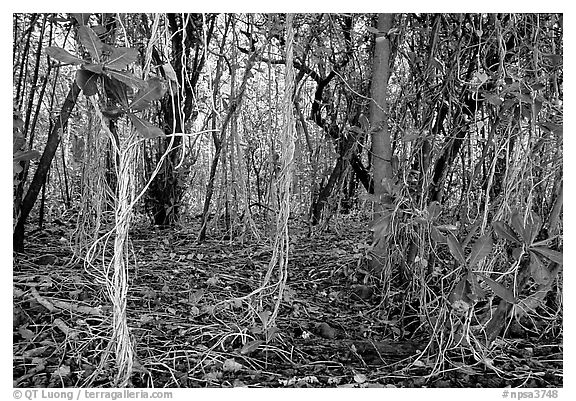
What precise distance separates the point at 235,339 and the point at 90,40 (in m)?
1.00

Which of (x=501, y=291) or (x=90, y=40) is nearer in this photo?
(x=90, y=40)

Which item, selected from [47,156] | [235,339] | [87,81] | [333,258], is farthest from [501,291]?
[47,156]

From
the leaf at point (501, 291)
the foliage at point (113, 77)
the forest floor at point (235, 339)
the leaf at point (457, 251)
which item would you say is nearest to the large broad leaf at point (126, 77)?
the foliage at point (113, 77)

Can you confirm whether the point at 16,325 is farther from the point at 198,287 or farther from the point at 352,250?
the point at 352,250

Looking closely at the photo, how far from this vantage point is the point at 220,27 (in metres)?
3.47

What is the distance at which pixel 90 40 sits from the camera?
1.15 m

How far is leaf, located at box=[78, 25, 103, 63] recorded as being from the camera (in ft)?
3.77

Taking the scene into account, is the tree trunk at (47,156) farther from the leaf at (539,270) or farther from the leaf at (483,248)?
the leaf at (539,270)

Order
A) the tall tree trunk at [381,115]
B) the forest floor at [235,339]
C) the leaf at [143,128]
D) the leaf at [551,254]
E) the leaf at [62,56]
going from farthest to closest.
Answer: the tall tree trunk at [381,115] → the forest floor at [235,339] → the leaf at [551,254] → the leaf at [143,128] → the leaf at [62,56]

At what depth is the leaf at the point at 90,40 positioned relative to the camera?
1148 mm

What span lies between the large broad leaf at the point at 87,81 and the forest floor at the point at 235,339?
2.31 feet

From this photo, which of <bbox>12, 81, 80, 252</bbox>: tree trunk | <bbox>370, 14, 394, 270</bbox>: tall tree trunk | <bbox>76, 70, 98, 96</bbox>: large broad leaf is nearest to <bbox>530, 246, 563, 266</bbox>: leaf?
<bbox>370, 14, 394, 270</bbox>: tall tree trunk

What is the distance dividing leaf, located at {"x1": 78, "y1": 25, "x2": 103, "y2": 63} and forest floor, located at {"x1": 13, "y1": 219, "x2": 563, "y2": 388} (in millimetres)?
768

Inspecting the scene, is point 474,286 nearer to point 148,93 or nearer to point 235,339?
point 235,339
